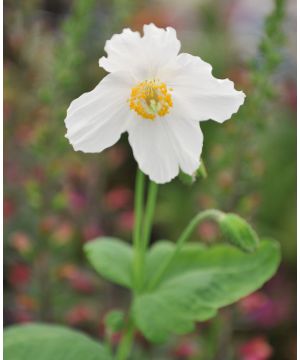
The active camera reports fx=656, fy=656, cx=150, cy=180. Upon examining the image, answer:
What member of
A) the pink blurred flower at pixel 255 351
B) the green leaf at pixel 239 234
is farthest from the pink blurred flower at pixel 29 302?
the green leaf at pixel 239 234

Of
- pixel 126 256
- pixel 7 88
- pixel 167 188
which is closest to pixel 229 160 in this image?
pixel 126 256

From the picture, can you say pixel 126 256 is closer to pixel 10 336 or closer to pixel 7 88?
pixel 10 336

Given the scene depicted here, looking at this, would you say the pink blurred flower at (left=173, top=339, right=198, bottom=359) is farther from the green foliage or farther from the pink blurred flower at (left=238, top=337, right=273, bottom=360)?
the green foliage

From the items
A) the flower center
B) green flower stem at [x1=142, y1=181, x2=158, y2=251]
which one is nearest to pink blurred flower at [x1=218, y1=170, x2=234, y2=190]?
green flower stem at [x1=142, y1=181, x2=158, y2=251]

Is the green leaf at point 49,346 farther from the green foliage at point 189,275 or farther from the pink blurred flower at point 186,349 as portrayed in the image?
the pink blurred flower at point 186,349

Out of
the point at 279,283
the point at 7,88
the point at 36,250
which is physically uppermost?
the point at 7,88

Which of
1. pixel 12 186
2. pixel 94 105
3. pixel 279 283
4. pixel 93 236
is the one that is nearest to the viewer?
pixel 94 105

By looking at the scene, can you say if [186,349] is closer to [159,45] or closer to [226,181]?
[226,181]

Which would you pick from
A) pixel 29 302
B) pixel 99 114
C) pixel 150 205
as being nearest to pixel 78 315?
pixel 29 302
